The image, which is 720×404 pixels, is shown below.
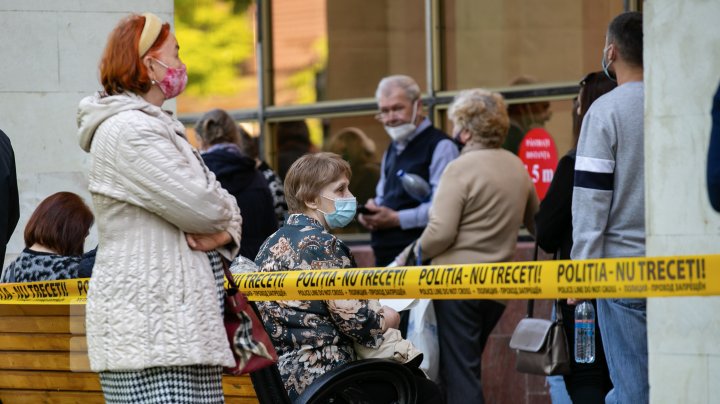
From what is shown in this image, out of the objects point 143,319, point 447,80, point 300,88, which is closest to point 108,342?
point 143,319

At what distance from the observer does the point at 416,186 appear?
7.79 m

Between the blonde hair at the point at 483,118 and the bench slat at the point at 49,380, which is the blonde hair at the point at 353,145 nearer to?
the blonde hair at the point at 483,118

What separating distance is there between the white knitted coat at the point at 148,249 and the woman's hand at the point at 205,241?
2 cm

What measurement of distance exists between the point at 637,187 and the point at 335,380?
5.00 feet

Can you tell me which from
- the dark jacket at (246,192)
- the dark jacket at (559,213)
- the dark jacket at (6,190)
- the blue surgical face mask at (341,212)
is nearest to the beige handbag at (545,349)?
the dark jacket at (559,213)

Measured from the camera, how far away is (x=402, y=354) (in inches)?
210

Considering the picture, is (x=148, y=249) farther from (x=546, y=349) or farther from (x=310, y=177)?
(x=546, y=349)

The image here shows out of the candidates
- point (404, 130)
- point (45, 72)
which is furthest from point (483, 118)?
point (45, 72)

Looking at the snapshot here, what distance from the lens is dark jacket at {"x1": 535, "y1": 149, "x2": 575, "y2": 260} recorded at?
6.03 meters

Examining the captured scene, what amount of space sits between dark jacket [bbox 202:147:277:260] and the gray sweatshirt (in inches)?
118

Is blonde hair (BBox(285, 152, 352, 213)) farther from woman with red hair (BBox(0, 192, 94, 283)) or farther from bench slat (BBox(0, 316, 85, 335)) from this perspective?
woman with red hair (BBox(0, 192, 94, 283))

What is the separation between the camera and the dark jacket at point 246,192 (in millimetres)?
8016

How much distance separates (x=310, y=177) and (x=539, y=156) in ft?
11.4

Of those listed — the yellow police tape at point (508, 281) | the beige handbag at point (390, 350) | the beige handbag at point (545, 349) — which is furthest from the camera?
the beige handbag at point (545, 349)
